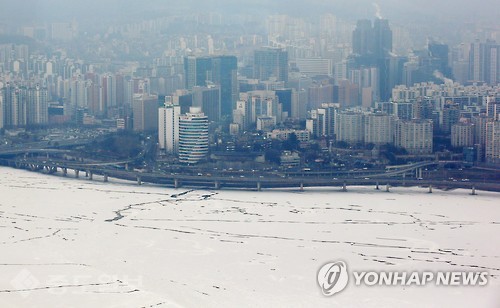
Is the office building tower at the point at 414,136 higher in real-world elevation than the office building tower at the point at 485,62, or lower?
lower

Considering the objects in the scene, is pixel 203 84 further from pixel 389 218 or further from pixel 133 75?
pixel 389 218

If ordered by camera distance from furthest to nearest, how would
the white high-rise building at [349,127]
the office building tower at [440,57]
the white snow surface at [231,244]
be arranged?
the office building tower at [440,57], the white high-rise building at [349,127], the white snow surface at [231,244]

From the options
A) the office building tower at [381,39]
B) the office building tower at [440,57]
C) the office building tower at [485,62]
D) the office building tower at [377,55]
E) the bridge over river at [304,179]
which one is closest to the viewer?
the bridge over river at [304,179]

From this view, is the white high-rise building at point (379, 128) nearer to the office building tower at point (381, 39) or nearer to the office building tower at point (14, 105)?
the office building tower at point (381, 39)

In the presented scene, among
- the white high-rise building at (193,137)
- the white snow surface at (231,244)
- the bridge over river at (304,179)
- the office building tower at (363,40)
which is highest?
the office building tower at (363,40)

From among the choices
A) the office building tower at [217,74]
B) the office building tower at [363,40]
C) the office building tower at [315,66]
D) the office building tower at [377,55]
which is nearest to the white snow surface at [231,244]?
the office building tower at [217,74]

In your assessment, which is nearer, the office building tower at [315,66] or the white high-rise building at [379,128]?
the white high-rise building at [379,128]

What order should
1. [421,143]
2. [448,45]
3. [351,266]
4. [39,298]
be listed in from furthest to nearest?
[448,45]
[421,143]
[351,266]
[39,298]

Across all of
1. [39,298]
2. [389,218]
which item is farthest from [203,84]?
[39,298]

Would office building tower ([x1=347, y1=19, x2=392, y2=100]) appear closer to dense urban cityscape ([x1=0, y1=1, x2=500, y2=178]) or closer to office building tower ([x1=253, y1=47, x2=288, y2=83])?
dense urban cityscape ([x1=0, y1=1, x2=500, y2=178])
